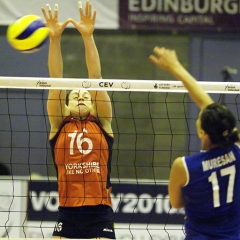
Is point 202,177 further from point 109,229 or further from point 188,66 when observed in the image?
point 188,66

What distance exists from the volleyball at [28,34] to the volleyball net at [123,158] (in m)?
0.26

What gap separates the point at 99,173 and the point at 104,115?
1.57 ft

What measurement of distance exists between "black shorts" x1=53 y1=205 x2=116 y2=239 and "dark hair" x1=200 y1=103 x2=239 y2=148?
169 cm

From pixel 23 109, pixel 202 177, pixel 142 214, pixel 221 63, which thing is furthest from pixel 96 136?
pixel 221 63

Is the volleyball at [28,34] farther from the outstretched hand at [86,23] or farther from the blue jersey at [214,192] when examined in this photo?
the blue jersey at [214,192]

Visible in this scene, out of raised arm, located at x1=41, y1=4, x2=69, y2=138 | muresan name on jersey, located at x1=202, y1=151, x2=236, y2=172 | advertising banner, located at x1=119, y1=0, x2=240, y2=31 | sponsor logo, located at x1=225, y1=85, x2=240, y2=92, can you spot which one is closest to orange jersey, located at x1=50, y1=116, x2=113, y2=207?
raised arm, located at x1=41, y1=4, x2=69, y2=138

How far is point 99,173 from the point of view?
4.65m

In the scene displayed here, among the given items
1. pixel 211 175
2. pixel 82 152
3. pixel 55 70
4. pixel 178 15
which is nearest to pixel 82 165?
pixel 82 152

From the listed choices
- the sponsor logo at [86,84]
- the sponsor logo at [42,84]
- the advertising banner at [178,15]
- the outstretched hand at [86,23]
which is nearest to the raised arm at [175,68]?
the sponsor logo at [86,84]

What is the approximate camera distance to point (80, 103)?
15.6 ft

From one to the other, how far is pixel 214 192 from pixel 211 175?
0.09m

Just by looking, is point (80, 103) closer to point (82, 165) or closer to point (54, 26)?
point (82, 165)

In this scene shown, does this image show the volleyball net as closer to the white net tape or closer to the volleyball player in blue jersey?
the white net tape

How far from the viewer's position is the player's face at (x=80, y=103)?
474 centimetres
